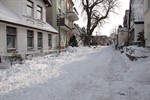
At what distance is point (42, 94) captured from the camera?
6.29m

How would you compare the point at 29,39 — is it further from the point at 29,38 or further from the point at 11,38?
the point at 11,38

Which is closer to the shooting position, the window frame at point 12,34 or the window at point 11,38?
the window frame at point 12,34

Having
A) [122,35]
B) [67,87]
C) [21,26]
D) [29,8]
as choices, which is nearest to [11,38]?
[21,26]

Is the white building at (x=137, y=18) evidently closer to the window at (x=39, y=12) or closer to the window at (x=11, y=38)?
the window at (x=39, y=12)

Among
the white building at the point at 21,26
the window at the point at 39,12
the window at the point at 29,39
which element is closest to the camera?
the white building at the point at 21,26

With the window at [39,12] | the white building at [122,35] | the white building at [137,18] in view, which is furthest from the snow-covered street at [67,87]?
the white building at [122,35]

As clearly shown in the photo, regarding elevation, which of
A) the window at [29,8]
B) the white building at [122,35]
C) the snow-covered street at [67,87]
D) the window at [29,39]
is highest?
the window at [29,8]

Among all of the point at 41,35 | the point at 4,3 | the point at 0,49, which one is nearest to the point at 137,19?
the point at 41,35

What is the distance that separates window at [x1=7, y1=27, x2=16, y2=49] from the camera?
14.4 metres

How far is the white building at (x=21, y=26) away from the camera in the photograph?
1369 cm

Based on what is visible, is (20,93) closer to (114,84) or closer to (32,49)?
(114,84)

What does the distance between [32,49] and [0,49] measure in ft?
16.7

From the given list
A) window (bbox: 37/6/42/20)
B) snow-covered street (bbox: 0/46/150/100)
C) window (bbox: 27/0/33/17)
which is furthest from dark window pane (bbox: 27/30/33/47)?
snow-covered street (bbox: 0/46/150/100)

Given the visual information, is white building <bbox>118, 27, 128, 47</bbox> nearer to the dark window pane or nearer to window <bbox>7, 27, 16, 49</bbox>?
the dark window pane
